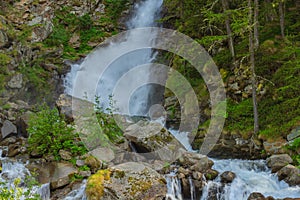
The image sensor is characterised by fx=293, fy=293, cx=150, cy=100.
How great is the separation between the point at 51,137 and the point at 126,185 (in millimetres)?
3146

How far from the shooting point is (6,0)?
18594 mm

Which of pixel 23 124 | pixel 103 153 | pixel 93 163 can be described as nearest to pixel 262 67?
pixel 103 153

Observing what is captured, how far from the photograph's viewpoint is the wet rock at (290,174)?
283 inches

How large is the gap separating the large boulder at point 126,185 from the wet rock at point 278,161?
10.7 feet

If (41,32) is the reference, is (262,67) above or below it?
below

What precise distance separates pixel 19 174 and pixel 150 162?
346 centimetres

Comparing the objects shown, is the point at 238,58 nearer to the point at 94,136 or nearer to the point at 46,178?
the point at 94,136

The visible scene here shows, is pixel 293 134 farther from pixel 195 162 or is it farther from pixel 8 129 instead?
pixel 8 129

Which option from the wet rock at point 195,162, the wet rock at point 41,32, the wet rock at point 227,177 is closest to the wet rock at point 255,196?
the wet rock at point 227,177

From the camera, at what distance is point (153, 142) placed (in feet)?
28.9

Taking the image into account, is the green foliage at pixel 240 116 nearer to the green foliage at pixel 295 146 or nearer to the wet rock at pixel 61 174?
the green foliage at pixel 295 146

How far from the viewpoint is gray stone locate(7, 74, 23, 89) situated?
13.8 metres

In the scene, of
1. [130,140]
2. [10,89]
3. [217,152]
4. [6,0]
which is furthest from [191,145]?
[6,0]

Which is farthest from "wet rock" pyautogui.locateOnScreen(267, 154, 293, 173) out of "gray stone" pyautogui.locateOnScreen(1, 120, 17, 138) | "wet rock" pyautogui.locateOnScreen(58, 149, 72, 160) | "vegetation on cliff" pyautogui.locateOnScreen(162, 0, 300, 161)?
"gray stone" pyautogui.locateOnScreen(1, 120, 17, 138)
